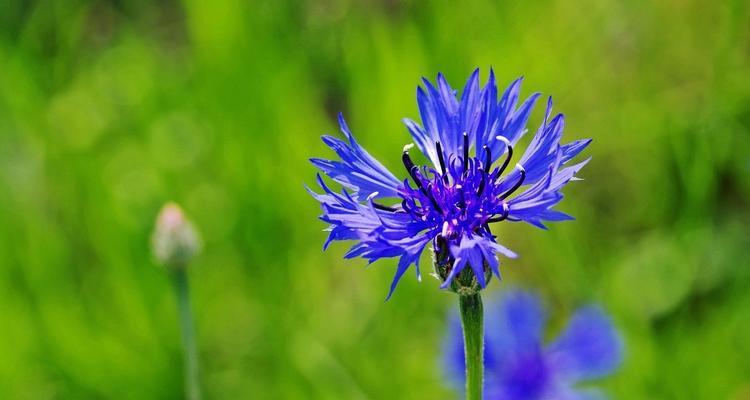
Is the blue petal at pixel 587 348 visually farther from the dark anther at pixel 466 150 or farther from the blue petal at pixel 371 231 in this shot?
the blue petal at pixel 371 231

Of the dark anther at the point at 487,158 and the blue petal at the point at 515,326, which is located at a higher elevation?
the blue petal at the point at 515,326

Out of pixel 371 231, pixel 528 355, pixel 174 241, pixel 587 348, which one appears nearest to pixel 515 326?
pixel 528 355

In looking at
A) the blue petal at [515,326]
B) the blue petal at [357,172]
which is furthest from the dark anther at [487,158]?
the blue petal at [515,326]

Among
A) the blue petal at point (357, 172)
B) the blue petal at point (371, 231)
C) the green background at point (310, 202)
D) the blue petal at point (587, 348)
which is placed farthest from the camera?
the green background at point (310, 202)

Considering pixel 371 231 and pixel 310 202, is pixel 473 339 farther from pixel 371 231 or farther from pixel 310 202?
pixel 310 202

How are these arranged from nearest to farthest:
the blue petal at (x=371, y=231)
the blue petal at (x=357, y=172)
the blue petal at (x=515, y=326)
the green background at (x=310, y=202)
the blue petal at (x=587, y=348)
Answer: the blue petal at (x=371, y=231), the blue petal at (x=357, y=172), the blue petal at (x=587, y=348), the blue petal at (x=515, y=326), the green background at (x=310, y=202)

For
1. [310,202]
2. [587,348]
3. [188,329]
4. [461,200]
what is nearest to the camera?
[461,200]
